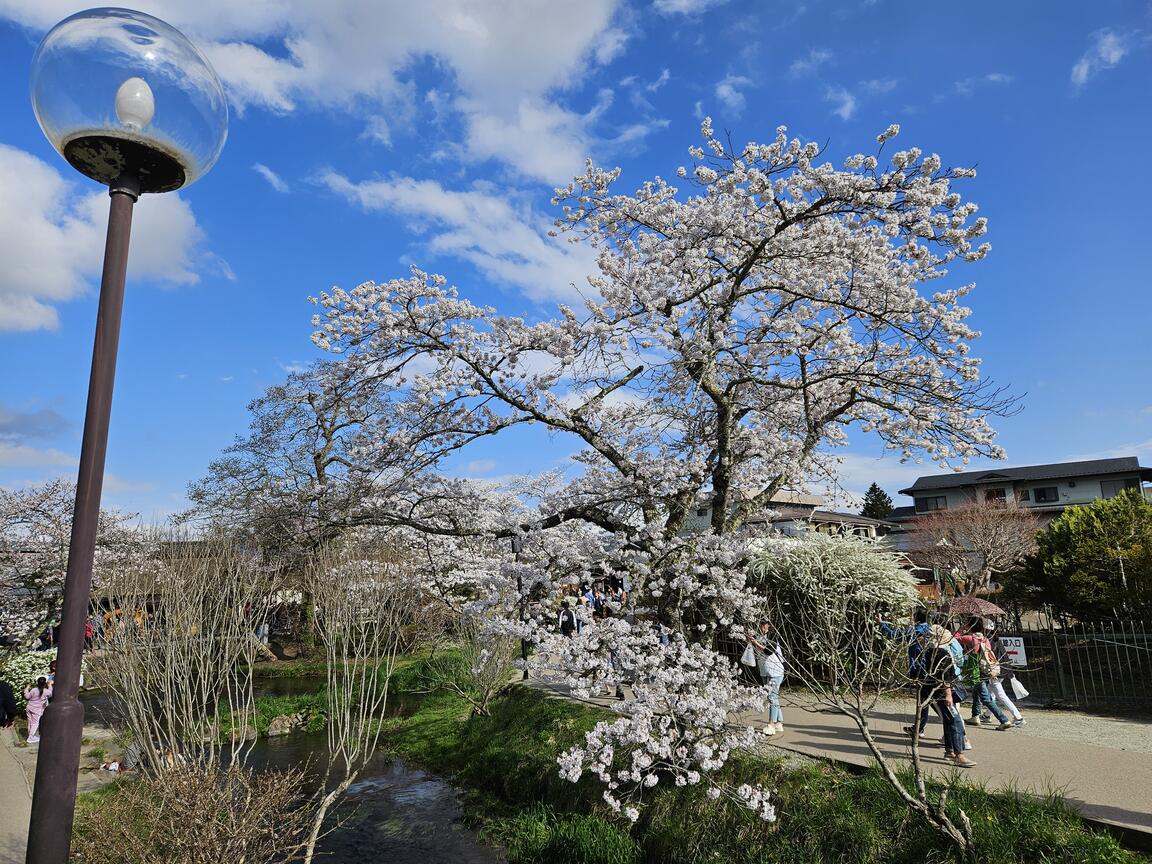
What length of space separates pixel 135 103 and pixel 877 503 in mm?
54505

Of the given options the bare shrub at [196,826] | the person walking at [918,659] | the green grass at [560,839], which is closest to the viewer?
the bare shrub at [196,826]

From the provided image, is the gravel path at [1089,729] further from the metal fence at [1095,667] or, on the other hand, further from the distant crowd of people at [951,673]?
the metal fence at [1095,667]

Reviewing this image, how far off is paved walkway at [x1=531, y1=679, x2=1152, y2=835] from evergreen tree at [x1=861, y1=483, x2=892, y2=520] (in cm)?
4195

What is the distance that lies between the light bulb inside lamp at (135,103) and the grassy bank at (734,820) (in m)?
7.44

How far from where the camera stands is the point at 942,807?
5.50 m

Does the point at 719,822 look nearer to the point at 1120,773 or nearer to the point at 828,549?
the point at 1120,773

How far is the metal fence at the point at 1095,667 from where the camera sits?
11.1 meters

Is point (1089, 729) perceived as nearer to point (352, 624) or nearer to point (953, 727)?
point (953, 727)

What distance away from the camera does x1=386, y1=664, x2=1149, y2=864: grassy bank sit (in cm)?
562

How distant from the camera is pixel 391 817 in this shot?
1062 cm

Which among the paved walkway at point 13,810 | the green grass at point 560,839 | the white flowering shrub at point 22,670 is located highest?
the white flowering shrub at point 22,670

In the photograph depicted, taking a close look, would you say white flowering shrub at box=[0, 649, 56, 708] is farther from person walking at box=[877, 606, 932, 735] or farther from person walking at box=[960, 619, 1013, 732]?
person walking at box=[960, 619, 1013, 732]

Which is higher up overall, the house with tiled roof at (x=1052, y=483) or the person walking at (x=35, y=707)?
the house with tiled roof at (x=1052, y=483)

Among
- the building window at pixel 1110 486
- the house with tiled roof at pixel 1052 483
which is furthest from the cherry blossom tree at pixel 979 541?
the building window at pixel 1110 486
